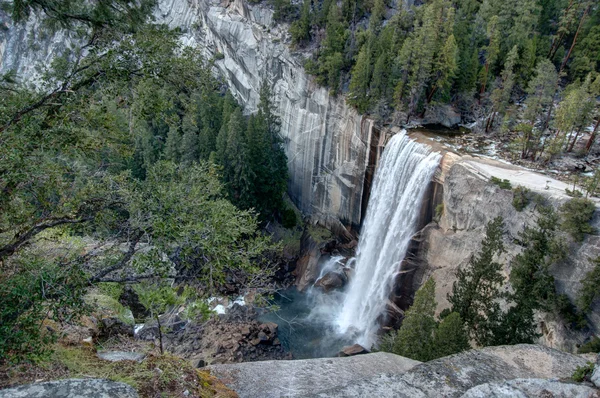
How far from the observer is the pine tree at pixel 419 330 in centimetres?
1412

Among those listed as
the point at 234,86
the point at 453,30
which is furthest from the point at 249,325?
the point at 234,86

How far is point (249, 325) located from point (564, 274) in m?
15.9

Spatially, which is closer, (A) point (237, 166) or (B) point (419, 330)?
(B) point (419, 330)

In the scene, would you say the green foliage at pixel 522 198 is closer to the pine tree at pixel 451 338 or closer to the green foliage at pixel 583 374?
the pine tree at pixel 451 338

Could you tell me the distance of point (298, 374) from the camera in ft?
26.0

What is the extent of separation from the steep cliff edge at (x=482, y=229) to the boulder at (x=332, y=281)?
7.01 meters

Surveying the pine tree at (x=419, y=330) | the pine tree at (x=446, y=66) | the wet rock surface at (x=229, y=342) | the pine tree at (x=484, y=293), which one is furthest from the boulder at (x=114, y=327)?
the pine tree at (x=446, y=66)

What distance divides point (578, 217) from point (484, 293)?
176 inches

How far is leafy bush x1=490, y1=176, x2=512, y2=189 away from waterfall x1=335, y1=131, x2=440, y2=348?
3237mm

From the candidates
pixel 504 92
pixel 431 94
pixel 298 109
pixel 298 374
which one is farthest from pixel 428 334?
Answer: pixel 298 109

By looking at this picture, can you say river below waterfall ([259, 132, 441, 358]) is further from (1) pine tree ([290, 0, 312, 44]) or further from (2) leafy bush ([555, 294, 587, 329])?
(1) pine tree ([290, 0, 312, 44])

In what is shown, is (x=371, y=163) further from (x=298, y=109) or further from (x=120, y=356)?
(x=120, y=356)

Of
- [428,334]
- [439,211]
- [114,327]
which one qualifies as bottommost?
[428,334]

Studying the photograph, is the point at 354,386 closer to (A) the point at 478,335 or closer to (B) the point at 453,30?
(A) the point at 478,335
